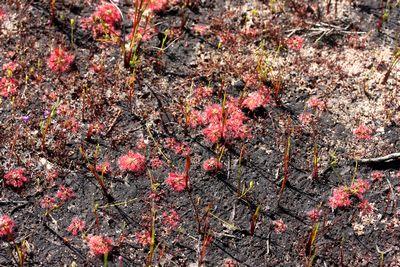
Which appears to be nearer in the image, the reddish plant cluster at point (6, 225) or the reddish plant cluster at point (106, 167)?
the reddish plant cluster at point (6, 225)

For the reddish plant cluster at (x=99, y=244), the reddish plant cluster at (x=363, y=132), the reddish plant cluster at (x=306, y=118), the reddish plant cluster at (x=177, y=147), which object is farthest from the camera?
the reddish plant cluster at (x=306, y=118)

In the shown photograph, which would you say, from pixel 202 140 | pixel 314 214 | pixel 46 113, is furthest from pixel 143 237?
pixel 46 113

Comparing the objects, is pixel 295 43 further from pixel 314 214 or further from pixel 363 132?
pixel 314 214

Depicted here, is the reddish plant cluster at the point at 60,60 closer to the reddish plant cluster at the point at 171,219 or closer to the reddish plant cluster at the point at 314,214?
the reddish plant cluster at the point at 171,219

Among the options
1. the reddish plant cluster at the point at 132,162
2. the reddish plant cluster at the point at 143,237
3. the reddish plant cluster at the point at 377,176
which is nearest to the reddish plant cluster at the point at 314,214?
the reddish plant cluster at the point at 377,176

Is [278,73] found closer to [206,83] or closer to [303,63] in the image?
[303,63]

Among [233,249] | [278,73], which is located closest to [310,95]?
[278,73]
